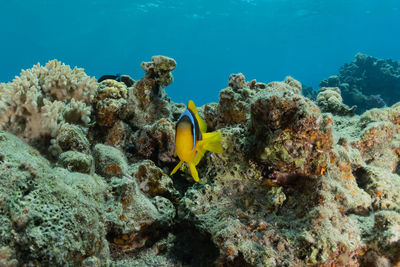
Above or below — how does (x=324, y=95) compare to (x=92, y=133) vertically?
above

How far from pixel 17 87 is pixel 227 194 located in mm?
2509

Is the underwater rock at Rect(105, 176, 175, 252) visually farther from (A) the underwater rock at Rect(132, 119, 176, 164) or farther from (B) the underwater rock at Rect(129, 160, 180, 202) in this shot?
(A) the underwater rock at Rect(132, 119, 176, 164)

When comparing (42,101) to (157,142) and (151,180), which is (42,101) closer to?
(157,142)

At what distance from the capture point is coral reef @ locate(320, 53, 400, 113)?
1408cm

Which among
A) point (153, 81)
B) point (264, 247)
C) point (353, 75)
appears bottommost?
point (264, 247)

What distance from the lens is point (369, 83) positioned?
16.2 metres

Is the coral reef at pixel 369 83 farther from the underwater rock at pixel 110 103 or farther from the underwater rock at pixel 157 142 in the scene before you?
the underwater rock at pixel 110 103

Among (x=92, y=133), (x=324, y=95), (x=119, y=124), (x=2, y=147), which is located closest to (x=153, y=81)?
(x=119, y=124)

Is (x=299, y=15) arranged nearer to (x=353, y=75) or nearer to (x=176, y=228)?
(x=353, y=75)

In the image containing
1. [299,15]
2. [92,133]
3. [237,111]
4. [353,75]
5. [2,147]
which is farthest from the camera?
[299,15]

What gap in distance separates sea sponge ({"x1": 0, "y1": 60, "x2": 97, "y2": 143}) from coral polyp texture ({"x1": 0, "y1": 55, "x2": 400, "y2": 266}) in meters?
0.01

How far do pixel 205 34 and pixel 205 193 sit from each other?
343 feet

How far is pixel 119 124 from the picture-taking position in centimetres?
354

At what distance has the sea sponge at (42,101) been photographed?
2512mm
